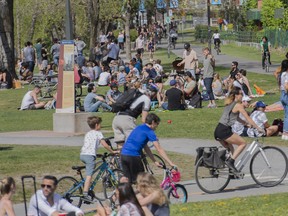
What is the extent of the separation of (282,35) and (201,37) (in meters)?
20.5

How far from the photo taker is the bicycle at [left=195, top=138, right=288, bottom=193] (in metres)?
15.8

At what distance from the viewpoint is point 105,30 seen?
7912cm

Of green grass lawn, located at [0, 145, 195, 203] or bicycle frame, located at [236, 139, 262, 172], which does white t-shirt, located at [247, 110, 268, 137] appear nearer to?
green grass lawn, located at [0, 145, 195, 203]

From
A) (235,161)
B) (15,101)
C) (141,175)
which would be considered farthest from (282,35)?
(141,175)

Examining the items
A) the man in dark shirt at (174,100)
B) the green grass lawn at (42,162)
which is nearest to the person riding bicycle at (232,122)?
the green grass lawn at (42,162)

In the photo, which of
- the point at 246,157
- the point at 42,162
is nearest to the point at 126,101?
the point at 246,157

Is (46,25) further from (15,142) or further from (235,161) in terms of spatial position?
(235,161)

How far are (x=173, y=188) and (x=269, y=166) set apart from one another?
2.18 metres

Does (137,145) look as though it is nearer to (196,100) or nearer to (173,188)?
(173,188)

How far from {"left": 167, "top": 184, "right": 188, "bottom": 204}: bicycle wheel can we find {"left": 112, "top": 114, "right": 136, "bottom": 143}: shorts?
7.14 ft

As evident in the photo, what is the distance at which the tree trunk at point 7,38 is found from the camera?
1686 inches

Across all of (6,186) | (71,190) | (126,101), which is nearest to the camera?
(6,186)

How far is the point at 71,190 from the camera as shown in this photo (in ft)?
48.6

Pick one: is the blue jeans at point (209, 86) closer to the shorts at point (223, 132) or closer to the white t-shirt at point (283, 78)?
the white t-shirt at point (283, 78)
